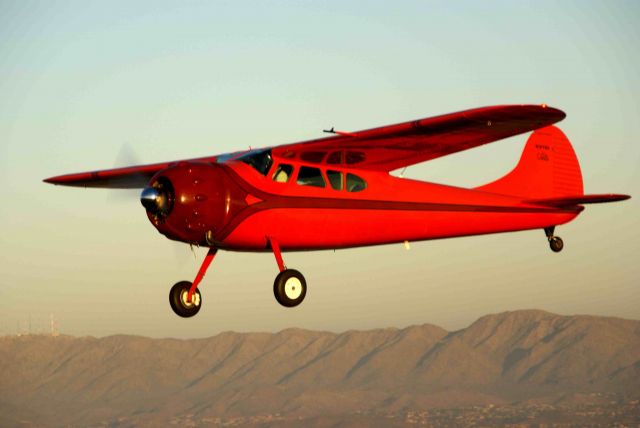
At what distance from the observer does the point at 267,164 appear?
19.5 m

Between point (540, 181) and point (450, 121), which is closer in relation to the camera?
point (450, 121)

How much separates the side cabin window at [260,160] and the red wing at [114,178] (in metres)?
4.14

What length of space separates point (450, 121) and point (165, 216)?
18.3 ft

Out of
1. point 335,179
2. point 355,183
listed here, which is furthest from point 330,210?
point 355,183

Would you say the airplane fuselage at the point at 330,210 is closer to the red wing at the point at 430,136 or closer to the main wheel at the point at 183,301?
the red wing at the point at 430,136

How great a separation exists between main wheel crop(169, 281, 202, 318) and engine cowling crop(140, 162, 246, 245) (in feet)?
5.13

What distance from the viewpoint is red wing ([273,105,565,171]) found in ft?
58.8

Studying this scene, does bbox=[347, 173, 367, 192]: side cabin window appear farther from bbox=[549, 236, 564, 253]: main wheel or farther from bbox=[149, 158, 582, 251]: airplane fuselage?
bbox=[549, 236, 564, 253]: main wheel

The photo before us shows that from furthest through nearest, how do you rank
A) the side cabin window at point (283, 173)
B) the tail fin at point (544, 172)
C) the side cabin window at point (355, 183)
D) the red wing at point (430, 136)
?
1. the tail fin at point (544, 172)
2. the side cabin window at point (355, 183)
3. the side cabin window at point (283, 173)
4. the red wing at point (430, 136)

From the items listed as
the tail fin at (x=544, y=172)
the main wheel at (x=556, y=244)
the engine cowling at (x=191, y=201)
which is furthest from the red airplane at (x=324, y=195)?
the main wheel at (x=556, y=244)

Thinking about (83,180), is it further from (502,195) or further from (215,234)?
(502,195)

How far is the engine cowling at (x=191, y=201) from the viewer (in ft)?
60.1

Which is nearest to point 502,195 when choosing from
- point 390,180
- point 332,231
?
point 390,180

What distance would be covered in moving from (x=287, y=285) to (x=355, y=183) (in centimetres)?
288
